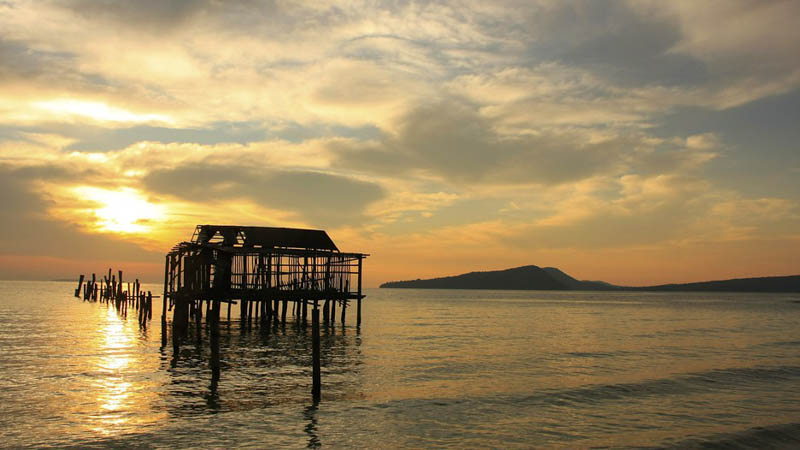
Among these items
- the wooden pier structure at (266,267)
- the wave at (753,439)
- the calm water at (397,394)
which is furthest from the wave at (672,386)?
the wooden pier structure at (266,267)

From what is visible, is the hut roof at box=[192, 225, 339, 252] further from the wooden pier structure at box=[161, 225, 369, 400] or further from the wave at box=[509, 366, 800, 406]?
the wave at box=[509, 366, 800, 406]

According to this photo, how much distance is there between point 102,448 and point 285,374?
9719 millimetres

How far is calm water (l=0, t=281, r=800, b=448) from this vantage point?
551 inches

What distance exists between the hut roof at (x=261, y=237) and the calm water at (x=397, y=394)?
8384 mm

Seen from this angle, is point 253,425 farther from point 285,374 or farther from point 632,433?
point 632,433

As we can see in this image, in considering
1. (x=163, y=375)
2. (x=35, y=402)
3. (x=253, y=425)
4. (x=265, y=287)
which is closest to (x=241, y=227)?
(x=265, y=287)

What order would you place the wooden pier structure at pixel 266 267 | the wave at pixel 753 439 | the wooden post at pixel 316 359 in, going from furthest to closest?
the wooden pier structure at pixel 266 267
the wooden post at pixel 316 359
the wave at pixel 753 439

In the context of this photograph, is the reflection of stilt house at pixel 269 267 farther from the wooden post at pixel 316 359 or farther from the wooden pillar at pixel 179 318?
the wooden post at pixel 316 359

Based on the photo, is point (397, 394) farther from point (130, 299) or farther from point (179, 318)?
point (130, 299)

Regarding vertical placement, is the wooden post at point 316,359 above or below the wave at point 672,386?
above

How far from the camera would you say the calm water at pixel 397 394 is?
14.0 metres

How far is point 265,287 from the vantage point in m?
38.6

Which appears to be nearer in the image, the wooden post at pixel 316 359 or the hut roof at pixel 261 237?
the wooden post at pixel 316 359

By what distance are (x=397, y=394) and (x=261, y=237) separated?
2490 centimetres
